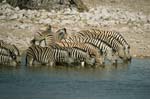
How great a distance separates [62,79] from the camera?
16516 mm

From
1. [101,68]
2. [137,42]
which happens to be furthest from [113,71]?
[137,42]

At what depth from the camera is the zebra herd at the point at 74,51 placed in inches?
713

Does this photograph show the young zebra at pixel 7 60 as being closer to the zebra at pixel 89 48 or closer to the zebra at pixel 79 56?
the zebra at pixel 79 56

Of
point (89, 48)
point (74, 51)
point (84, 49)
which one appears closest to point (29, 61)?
point (74, 51)

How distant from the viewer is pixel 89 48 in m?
18.6

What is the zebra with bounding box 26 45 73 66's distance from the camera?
59.3ft

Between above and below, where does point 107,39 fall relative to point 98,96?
above

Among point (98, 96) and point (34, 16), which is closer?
point (98, 96)

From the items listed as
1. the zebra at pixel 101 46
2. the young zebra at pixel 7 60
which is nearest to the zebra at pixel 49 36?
the zebra at pixel 101 46

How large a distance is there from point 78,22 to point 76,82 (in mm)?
8396

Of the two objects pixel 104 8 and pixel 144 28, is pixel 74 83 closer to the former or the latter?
pixel 144 28

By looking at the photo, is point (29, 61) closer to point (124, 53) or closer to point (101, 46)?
point (101, 46)

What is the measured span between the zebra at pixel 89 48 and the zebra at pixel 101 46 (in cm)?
45

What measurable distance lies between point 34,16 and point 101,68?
25.1ft
